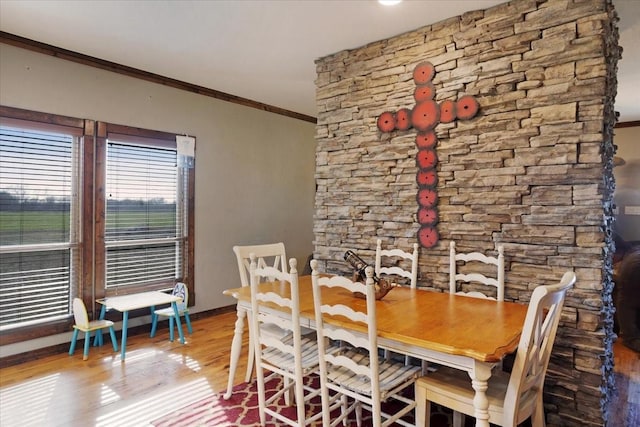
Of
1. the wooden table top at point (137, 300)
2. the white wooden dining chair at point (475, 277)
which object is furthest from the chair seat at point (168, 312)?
the white wooden dining chair at point (475, 277)

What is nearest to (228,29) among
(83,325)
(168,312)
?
(168,312)

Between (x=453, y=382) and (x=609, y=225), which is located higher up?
(x=609, y=225)

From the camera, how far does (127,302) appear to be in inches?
139

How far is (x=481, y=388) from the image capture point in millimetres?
1562

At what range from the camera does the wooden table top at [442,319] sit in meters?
1.60

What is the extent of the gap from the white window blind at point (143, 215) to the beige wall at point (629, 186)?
5976 mm

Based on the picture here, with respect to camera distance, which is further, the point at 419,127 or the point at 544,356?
the point at 419,127

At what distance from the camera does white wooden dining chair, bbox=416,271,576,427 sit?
1541mm

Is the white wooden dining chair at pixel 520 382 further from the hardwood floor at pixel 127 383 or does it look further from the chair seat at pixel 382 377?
the hardwood floor at pixel 127 383

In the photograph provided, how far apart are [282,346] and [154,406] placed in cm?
110

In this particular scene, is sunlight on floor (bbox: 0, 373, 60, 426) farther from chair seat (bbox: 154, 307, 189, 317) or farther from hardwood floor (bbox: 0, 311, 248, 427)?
chair seat (bbox: 154, 307, 189, 317)

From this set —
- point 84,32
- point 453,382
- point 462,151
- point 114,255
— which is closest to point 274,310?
point 453,382

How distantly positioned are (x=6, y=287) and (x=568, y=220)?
4054 millimetres

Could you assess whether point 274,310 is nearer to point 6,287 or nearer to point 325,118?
point 325,118
